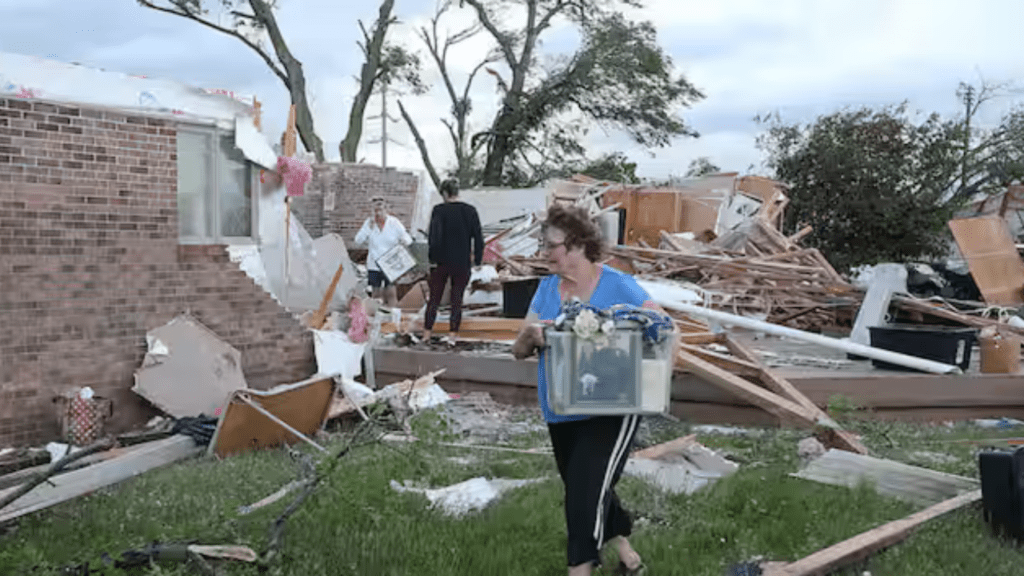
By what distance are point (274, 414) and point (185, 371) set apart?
1.59 metres

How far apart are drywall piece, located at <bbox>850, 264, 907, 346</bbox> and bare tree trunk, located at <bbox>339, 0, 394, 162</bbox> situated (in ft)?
73.2

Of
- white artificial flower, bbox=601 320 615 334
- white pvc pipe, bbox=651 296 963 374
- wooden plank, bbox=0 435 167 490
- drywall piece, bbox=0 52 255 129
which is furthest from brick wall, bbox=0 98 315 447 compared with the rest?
white artificial flower, bbox=601 320 615 334

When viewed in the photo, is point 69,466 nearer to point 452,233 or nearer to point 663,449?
point 663,449

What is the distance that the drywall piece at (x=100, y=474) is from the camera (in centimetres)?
466

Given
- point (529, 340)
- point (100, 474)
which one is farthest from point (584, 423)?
point (100, 474)

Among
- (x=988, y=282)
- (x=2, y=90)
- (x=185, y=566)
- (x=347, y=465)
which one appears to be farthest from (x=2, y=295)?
(x=988, y=282)

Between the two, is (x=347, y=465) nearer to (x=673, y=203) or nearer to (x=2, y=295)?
(x=2, y=295)

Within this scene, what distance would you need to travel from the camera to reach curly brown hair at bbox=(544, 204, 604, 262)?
11.9 feet

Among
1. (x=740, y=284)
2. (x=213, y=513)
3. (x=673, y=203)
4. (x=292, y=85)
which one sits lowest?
(x=213, y=513)

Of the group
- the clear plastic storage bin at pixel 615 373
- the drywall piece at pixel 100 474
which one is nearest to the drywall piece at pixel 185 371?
the drywall piece at pixel 100 474

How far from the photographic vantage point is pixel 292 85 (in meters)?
28.5

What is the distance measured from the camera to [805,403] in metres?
7.11

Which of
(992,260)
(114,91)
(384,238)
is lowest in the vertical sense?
(992,260)

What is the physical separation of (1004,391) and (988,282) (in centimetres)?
611
